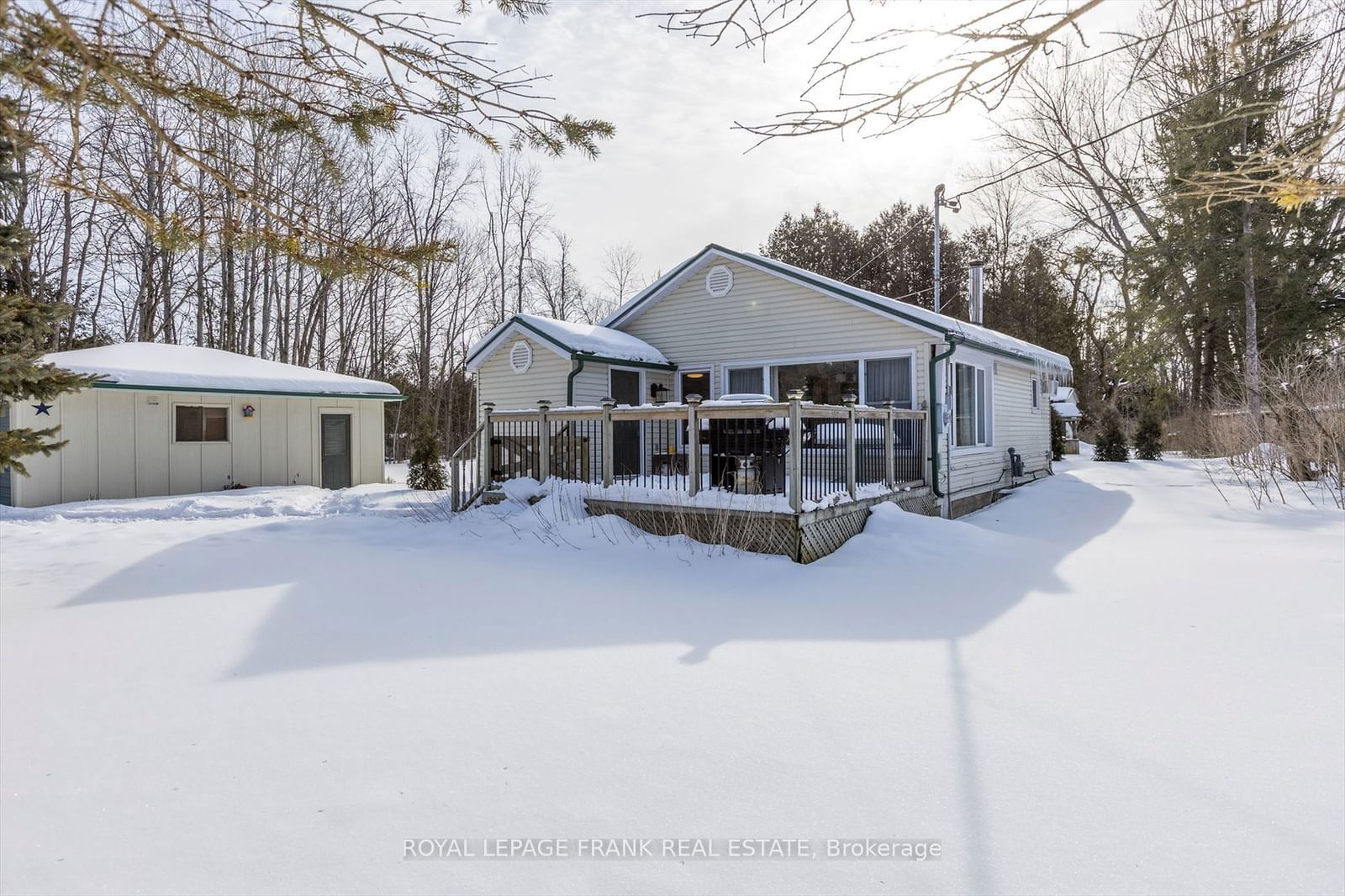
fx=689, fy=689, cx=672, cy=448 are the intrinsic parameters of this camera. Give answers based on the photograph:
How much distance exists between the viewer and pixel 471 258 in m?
26.9

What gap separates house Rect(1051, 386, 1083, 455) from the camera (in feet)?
87.2

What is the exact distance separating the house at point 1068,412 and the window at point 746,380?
752 inches

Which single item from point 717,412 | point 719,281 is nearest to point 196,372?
point 719,281

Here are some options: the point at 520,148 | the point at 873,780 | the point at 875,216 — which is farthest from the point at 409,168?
the point at 873,780

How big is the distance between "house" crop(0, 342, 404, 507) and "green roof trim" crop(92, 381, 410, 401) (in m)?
0.02

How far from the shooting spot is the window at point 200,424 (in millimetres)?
12820

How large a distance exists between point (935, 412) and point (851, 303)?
217cm

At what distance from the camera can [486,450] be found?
9.51 m

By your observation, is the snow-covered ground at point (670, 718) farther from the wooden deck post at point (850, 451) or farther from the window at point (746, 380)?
the window at point (746, 380)

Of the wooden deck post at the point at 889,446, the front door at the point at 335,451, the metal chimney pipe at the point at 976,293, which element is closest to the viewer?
the wooden deck post at the point at 889,446

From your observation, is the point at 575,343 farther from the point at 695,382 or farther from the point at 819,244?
the point at 819,244

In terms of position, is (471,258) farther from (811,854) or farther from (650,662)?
(811,854)

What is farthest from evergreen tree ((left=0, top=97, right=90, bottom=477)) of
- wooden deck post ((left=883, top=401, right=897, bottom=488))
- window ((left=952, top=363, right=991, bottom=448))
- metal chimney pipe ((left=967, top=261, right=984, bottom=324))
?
metal chimney pipe ((left=967, top=261, right=984, bottom=324))

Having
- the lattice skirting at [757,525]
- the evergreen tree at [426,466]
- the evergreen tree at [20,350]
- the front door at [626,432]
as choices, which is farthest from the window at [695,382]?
the evergreen tree at [20,350]
